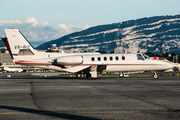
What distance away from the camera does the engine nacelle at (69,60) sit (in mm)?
35697

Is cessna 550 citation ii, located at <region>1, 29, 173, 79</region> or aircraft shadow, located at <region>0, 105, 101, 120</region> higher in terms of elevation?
cessna 550 citation ii, located at <region>1, 29, 173, 79</region>

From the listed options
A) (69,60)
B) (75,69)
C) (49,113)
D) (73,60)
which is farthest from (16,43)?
(49,113)

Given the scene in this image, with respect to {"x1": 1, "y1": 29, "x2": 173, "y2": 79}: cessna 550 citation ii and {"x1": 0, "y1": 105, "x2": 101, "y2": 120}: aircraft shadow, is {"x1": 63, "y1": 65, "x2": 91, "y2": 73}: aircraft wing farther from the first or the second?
{"x1": 0, "y1": 105, "x2": 101, "y2": 120}: aircraft shadow

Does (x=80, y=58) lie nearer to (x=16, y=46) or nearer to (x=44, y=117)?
(x=16, y=46)

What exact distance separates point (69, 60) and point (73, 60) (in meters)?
0.55

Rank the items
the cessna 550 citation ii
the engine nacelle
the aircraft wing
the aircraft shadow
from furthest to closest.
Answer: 1. the aircraft wing
2. the cessna 550 citation ii
3. the engine nacelle
4. the aircraft shadow

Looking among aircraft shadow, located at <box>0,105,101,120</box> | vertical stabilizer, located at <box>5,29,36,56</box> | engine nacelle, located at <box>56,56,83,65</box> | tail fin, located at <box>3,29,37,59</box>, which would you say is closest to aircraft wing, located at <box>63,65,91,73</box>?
engine nacelle, located at <box>56,56,83,65</box>

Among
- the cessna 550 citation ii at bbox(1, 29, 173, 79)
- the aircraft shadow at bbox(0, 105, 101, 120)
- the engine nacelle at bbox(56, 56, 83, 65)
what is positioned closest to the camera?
the aircraft shadow at bbox(0, 105, 101, 120)

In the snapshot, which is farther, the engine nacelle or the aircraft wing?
the aircraft wing

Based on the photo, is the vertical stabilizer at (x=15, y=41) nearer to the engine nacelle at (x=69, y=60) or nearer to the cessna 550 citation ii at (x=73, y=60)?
the cessna 550 citation ii at (x=73, y=60)

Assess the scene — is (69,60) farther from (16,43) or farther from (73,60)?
(16,43)

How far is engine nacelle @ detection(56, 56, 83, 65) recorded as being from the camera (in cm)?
3570

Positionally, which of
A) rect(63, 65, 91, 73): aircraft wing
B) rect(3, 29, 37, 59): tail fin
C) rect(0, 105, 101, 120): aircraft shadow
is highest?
rect(3, 29, 37, 59): tail fin

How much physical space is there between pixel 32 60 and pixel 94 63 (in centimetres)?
858
